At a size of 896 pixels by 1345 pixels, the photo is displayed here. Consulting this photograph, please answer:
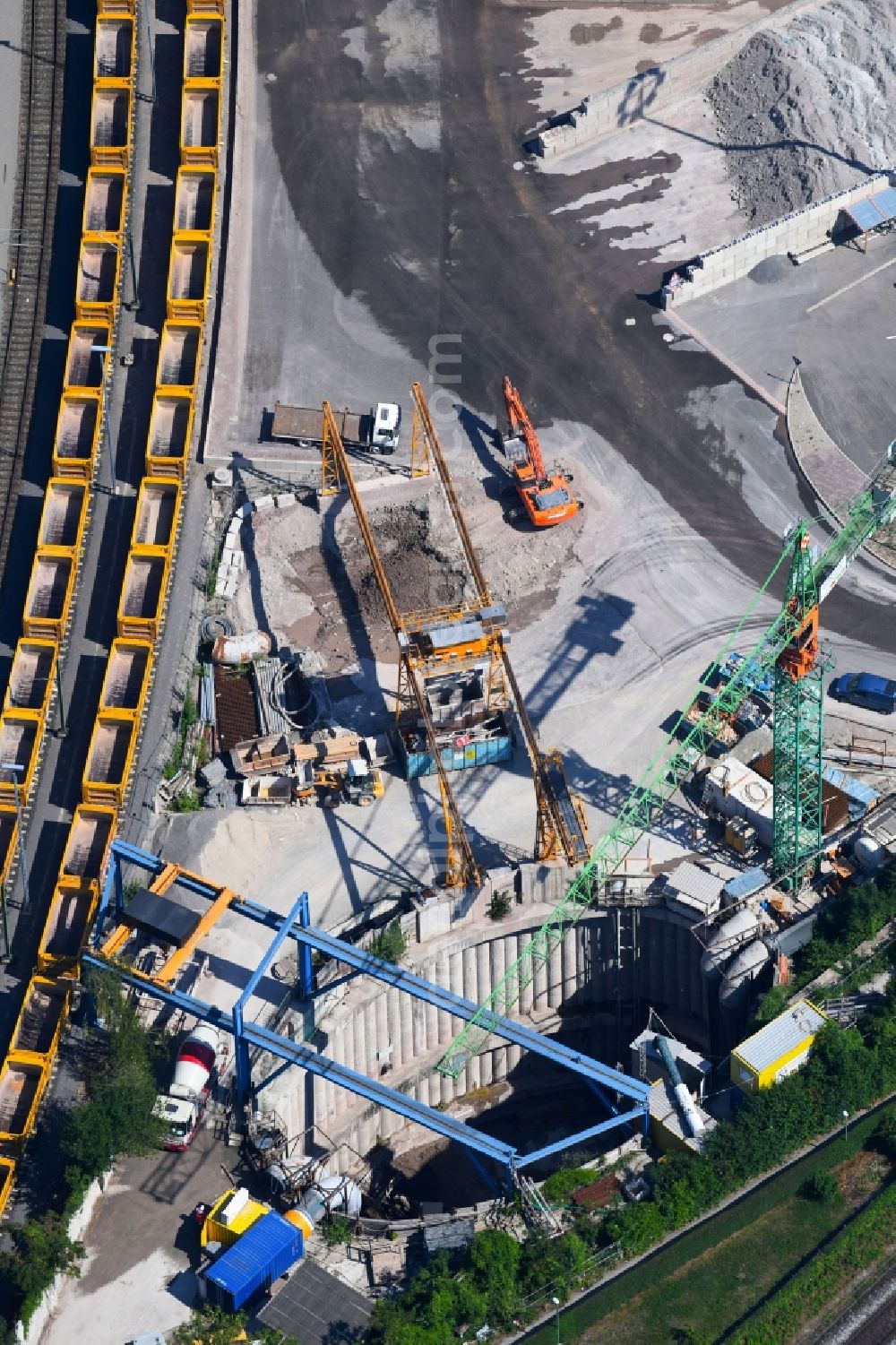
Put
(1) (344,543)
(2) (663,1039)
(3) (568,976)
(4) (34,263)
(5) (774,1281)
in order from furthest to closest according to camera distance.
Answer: (4) (34,263), (1) (344,543), (3) (568,976), (2) (663,1039), (5) (774,1281)

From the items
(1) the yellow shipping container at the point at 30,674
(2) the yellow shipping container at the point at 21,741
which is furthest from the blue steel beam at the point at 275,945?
(1) the yellow shipping container at the point at 30,674

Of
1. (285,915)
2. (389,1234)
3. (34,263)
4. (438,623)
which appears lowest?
(389,1234)

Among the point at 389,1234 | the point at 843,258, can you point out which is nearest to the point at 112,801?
the point at 389,1234

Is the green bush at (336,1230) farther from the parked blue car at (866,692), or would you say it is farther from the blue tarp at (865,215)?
the blue tarp at (865,215)

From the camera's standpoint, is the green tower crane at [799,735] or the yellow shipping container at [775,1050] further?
the green tower crane at [799,735]

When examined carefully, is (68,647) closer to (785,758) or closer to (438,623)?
(438,623)

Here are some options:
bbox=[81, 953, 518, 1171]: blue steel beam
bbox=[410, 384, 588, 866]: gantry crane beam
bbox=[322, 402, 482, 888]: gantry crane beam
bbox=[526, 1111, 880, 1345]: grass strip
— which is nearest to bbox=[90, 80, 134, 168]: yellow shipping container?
bbox=[322, 402, 482, 888]: gantry crane beam
